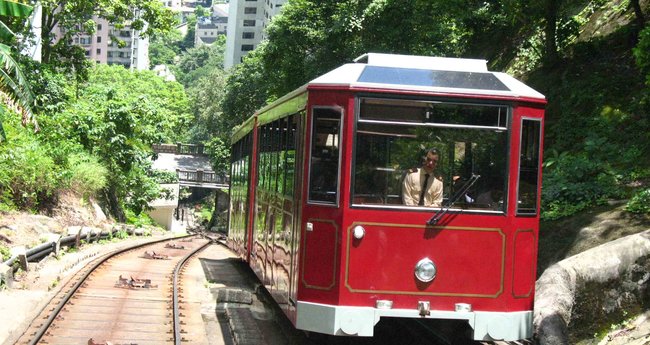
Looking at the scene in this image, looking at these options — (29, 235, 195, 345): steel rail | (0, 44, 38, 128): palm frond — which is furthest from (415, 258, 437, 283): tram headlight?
(0, 44, 38, 128): palm frond

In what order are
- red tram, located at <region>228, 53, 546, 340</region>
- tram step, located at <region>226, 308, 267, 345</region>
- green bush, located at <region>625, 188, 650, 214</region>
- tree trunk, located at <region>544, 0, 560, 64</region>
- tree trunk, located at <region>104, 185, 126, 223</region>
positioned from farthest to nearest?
tree trunk, located at <region>104, 185, 126, 223</region> → tree trunk, located at <region>544, 0, 560, 64</region> → green bush, located at <region>625, 188, 650, 214</region> → tram step, located at <region>226, 308, 267, 345</region> → red tram, located at <region>228, 53, 546, 340</region>

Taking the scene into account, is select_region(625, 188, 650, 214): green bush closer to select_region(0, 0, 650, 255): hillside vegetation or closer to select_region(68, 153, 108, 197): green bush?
select_region(0, 0, 650, 255): hillside vegetation

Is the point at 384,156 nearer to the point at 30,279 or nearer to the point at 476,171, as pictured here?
the point at 476,171

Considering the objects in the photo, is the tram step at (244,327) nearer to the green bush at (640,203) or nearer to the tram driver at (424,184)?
the tram driver at (424,184)

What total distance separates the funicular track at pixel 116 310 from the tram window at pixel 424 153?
134 inches

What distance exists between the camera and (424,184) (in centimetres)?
892

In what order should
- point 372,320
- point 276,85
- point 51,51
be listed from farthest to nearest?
point 276,85 → point 51,51 → point 372,320

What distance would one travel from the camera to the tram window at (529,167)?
901cm

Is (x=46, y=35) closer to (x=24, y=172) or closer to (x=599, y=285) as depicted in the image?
(x=24, y=172)

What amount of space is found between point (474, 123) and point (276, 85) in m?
30.8

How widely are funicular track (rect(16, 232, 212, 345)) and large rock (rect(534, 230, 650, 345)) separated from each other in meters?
4.33

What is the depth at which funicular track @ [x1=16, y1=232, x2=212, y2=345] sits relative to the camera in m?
10.7

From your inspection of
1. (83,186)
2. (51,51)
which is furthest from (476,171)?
(51,51)

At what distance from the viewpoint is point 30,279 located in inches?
596
